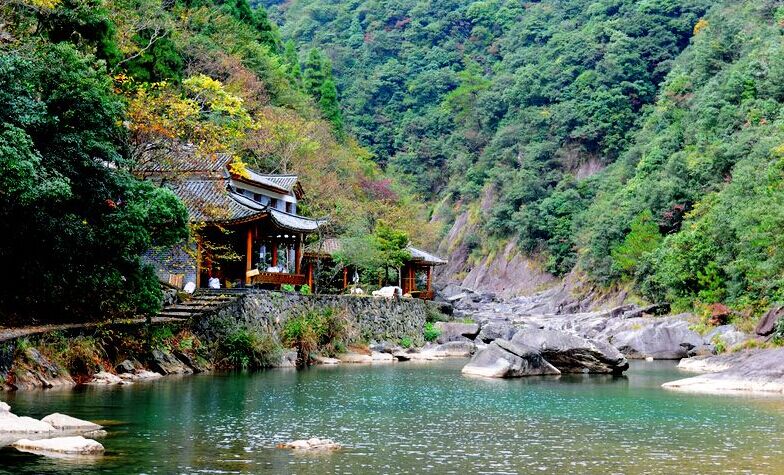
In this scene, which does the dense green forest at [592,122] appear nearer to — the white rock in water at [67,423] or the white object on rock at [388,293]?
the white object on rock at [388,293]

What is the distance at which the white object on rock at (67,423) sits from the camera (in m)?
15.5

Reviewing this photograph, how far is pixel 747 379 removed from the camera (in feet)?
86.6

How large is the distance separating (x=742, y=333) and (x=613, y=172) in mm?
41773

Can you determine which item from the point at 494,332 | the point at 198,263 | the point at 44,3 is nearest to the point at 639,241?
the point at 494,332

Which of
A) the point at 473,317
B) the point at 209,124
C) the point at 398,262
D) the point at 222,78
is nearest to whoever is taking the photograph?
the point at 209,124

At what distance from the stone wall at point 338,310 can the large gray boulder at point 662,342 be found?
10.0 m

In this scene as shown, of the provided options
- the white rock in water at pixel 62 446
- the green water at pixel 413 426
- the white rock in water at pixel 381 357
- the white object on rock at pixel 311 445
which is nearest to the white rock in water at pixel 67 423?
the green water at pixel 413 426

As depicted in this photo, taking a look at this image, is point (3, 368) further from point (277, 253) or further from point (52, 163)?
point (277, 253)

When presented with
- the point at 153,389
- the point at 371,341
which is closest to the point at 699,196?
the point at 371,341

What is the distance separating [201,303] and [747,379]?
17444 millimetres

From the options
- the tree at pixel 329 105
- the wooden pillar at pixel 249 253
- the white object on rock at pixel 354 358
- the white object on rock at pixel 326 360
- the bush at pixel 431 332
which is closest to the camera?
the white object on rock at pixel 326 360

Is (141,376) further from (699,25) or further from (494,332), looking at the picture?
(699,25)

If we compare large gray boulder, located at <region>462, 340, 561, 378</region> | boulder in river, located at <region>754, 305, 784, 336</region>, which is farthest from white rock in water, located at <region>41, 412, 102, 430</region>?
boulder in river, located at <region>754, 305, 784, 336</region>

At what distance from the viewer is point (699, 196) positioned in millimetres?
58438
